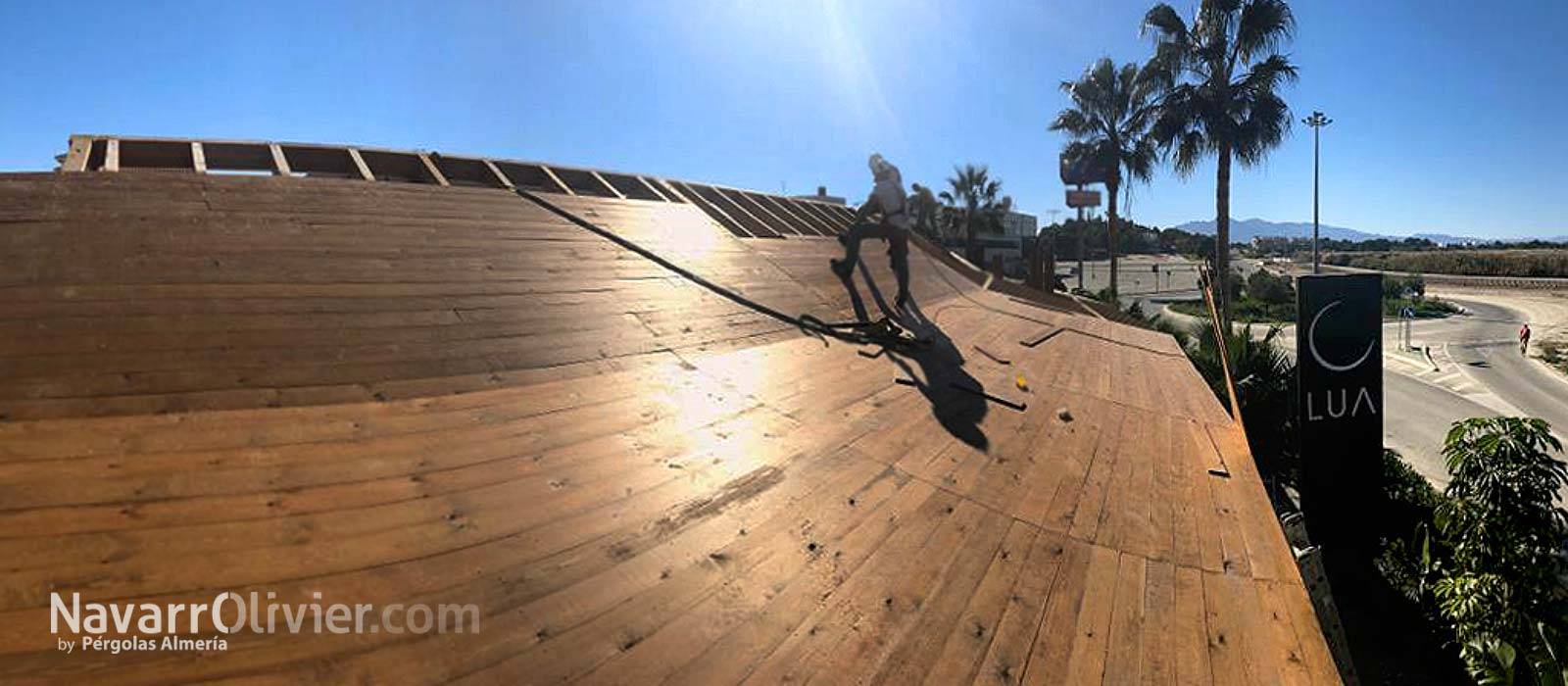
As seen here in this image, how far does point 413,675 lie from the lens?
1550 mm

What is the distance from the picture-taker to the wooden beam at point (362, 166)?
738 centimetres

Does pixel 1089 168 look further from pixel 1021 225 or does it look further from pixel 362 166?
pixel 1021 225

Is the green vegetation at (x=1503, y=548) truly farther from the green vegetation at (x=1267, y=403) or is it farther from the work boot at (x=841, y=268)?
the work boot at (x=841, y=268)

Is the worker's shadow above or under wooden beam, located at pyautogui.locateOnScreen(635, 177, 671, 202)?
under

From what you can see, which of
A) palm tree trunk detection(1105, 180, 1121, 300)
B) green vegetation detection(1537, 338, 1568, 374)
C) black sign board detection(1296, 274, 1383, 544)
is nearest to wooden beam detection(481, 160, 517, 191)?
black sign board detection(1296, 274, 1383, 544)

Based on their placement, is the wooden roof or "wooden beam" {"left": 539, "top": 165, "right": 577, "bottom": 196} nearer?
the wooden roof

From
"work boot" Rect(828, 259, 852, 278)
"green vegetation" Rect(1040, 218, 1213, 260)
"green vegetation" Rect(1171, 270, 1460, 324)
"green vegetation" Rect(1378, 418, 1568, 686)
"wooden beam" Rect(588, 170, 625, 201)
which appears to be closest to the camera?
"green vegetation" Rect(1378, 418, 1568, 686)

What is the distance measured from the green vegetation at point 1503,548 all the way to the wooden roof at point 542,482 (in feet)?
9.92

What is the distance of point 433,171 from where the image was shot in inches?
310

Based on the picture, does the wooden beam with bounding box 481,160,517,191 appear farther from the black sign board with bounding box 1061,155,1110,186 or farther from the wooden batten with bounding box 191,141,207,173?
the black sign board with bounding box 1061,155,1110,186

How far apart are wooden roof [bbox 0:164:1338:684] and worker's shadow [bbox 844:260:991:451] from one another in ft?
0.16

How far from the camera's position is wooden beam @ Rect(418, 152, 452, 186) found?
758 centimetres

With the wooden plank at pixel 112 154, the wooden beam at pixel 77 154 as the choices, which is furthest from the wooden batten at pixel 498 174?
the wooden beam at pixel 77 154

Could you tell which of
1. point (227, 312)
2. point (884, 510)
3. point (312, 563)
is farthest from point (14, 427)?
point (884, 510)
